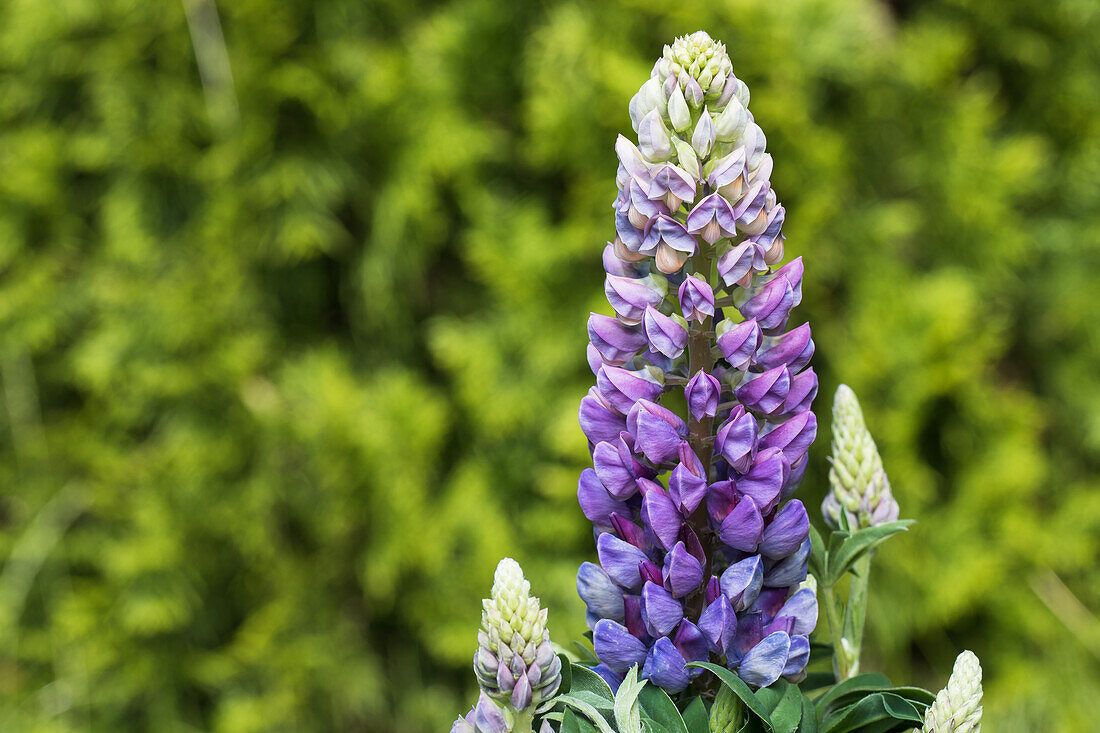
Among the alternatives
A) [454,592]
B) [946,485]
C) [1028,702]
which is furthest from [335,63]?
[1028,702]

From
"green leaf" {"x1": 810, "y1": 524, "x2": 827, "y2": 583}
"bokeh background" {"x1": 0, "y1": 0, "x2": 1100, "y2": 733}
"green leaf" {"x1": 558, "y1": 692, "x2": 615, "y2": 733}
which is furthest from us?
"bokeh background" {"x1": 0, "y1": 0, "x2": 1100, "y2": 733}

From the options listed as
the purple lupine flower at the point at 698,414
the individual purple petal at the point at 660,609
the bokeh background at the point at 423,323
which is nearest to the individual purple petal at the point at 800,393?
the purple lupine flower at the point at 698,414

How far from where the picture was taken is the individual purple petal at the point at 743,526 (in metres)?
0.39

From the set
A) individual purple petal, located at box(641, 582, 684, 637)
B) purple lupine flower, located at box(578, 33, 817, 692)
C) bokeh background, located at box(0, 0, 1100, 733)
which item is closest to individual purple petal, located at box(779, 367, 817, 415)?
purple lupine flower, located at box(578, 33, 817, 692)

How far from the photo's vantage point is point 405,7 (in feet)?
6.36

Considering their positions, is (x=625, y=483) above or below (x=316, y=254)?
above

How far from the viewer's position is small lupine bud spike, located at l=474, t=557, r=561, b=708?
37cm

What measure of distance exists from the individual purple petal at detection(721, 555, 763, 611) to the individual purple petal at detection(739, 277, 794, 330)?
112 millimetres

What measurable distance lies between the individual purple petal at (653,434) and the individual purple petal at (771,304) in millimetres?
53

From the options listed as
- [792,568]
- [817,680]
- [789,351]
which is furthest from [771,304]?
[817,680]

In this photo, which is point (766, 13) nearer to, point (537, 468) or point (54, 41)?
point (537, 468)

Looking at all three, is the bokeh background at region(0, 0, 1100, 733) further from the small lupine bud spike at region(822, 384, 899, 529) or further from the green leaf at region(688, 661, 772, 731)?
the green leaf at region(688, 661, 772, 731)

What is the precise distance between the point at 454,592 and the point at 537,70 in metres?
1.07

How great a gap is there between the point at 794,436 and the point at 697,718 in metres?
0.14
